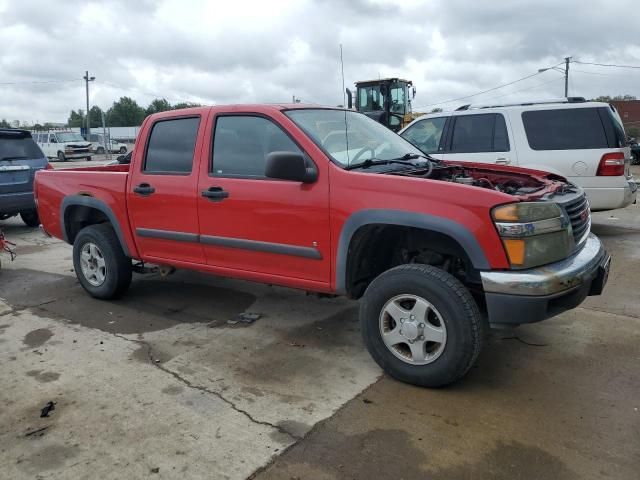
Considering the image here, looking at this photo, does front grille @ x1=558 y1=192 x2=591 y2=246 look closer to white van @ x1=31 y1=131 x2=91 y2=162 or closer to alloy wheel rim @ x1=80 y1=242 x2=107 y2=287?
alloy wheel rim @ x1=80 y1=242 x2=107 y2=287

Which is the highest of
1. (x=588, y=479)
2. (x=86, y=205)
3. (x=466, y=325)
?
(x=86, y=205)

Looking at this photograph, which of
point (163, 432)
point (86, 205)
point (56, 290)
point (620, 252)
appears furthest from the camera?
point (620, 252)

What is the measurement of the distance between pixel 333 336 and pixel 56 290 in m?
3.26

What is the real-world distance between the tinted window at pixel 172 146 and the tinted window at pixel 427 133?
4115 mm

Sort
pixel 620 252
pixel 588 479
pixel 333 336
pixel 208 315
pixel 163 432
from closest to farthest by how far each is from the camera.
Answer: pixel 588 479, pixel 163 432, pixel 333 336, pixel 208 315, pixel 620 252

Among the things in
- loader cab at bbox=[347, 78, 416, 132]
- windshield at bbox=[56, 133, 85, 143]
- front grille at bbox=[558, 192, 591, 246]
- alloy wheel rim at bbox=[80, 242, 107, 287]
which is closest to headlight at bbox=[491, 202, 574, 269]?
front grille at bbox=[558, 192, 591, 246]

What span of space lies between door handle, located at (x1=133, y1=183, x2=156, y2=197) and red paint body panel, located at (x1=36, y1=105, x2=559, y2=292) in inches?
1.5

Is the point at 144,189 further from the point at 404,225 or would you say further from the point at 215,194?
the point at 404,225

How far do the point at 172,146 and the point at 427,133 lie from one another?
4504mm

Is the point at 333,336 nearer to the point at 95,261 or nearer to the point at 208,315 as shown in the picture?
the point at 208,315

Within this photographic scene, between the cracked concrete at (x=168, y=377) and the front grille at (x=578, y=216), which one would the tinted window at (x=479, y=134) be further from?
the front grille at (x=578, y=216)

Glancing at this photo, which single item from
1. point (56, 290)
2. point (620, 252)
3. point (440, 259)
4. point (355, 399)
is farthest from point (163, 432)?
point (620, 252)

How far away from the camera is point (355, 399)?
3322mm

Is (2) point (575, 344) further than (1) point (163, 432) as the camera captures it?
Yes
